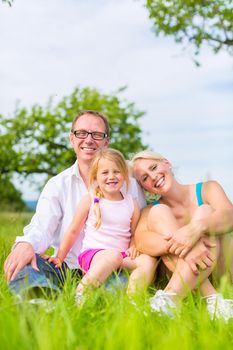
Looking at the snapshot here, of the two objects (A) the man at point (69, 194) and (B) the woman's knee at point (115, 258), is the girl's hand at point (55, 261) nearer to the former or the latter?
(A) the man at point (69, 194)

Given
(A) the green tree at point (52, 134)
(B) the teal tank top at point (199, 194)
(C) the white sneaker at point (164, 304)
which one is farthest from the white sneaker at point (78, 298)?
(A) the green tree at point (52, 134)

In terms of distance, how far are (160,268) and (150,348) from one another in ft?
6.26

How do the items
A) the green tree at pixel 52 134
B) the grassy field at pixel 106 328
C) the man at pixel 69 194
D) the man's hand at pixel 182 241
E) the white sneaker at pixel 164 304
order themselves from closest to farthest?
the grassy field at pixel 106 328
the white sneaker at pixel 164 304
the man's hand at pixel 182 241
the man at pixel 69 194
the green tree at pixel 52 134

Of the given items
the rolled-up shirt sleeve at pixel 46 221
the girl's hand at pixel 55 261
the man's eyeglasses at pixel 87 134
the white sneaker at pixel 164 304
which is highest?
the man's eyeglasses at pixel 87 134

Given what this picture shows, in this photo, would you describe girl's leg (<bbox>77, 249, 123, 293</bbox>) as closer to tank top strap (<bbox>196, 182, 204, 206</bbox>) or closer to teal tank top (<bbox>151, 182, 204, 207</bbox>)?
teal tank top (<bbox>151, 182, 204, 207</bbox>)

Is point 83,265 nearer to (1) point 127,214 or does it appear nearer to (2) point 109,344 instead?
(1) point 127,214

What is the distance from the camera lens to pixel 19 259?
4223mm

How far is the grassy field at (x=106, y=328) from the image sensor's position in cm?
235

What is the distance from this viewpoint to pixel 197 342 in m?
2.75

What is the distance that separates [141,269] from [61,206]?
3.67 ft

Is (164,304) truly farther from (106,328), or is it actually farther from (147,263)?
(106,328)

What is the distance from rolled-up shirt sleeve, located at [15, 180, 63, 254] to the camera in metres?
4.52

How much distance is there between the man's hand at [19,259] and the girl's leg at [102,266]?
420 mm

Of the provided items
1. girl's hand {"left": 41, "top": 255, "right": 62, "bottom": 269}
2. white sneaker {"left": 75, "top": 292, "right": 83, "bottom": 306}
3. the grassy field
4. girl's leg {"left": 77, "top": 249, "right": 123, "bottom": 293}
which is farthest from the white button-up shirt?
the grassy field
